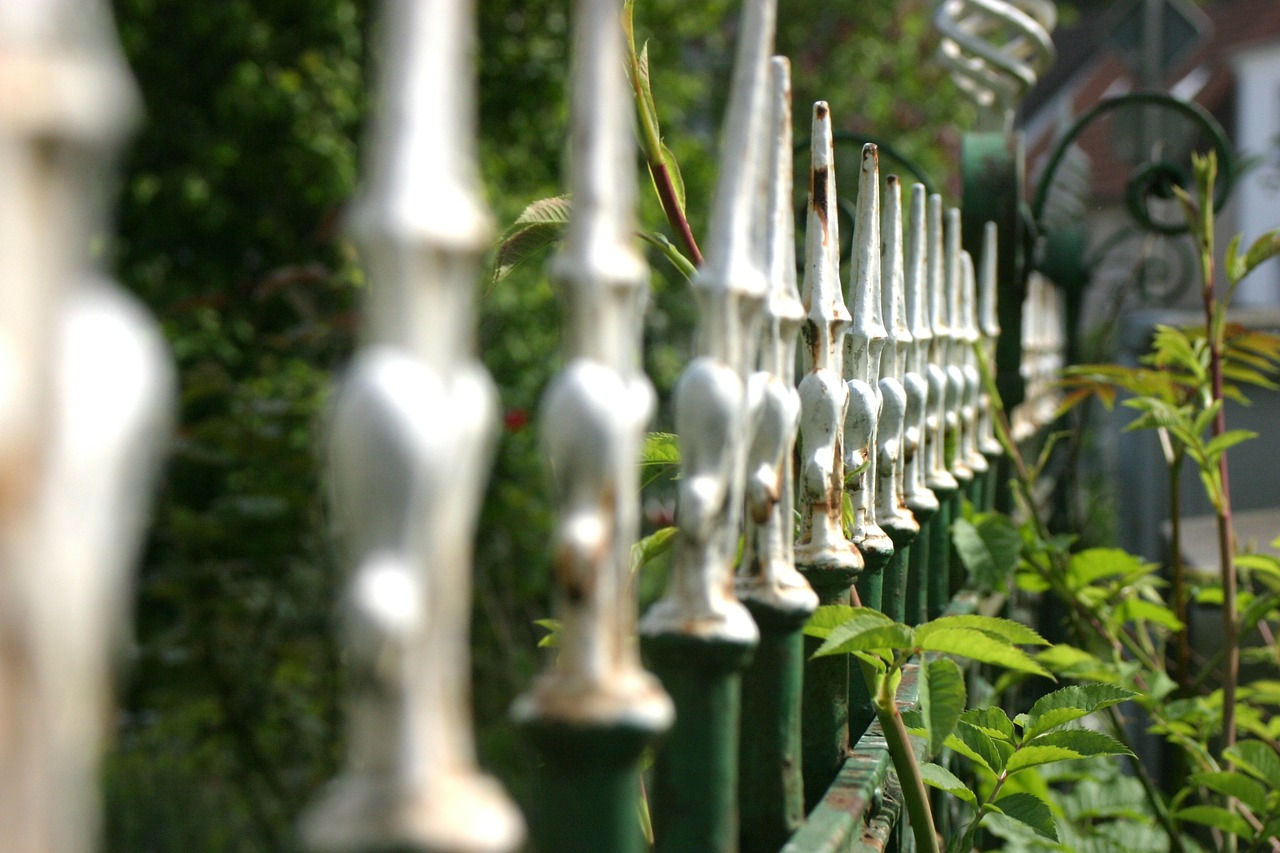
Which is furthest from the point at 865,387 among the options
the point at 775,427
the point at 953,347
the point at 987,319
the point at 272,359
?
the point at 272,359

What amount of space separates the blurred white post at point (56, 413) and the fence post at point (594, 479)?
269 millimetres

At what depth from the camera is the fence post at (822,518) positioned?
114 cm

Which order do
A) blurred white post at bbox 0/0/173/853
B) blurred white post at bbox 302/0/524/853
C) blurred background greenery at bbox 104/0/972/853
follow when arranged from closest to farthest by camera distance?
blurred white post at bbox 0/0/173/853 < blurred white post at bbox 302/0/524/853 < blurred background greenery at bbox 104/0/972/853

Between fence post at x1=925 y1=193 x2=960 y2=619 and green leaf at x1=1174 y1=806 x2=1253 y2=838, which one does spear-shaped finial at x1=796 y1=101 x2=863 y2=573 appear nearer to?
fence post at x1=925 y1=193 x2=960 y2=619

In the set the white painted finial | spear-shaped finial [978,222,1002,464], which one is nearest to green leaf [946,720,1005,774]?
the white painted finial

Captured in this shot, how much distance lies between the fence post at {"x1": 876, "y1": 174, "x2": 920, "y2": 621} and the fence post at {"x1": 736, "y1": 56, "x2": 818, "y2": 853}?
488 mm

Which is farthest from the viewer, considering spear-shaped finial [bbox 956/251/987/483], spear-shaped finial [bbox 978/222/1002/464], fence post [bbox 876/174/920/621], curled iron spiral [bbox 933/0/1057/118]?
curled iron spiral [bbox 933/0/1057/118]

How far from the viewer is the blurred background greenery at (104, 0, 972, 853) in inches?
147

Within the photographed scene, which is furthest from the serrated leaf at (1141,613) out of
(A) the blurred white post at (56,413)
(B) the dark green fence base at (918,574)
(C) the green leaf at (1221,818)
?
(A) the blurred white post at (56,413)

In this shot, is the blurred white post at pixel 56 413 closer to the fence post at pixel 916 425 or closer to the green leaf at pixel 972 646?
the green leaf at pixel 972 646

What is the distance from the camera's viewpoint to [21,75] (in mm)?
399

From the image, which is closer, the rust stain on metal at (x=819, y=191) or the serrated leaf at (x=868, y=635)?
the serrated leaf at (x=868, y=635)

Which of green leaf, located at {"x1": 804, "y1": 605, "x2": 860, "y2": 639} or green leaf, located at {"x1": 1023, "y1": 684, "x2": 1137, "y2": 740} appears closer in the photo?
green leaf, located at {"x1": 804, "y1": 605, "x2": 860, "y2": 639}

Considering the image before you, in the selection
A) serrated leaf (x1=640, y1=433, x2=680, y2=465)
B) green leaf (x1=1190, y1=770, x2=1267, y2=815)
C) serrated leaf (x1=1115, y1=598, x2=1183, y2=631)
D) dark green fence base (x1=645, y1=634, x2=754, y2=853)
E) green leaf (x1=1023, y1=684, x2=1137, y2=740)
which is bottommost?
green leaf (x1=1190, y1=770, x2=1267, y2=815)
